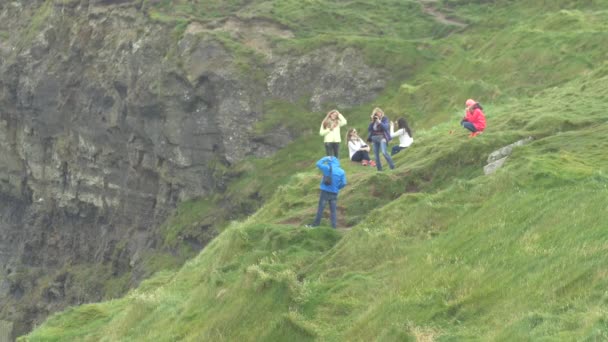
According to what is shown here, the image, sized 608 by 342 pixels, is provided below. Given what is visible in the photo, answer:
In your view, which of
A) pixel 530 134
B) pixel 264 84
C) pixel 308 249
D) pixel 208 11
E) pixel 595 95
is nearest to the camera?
pixel 308 249

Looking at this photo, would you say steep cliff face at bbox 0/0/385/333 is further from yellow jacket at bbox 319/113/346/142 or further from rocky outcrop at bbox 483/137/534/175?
rocky outcrop at bbox 483/137/534/175

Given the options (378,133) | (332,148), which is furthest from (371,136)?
(332,148)

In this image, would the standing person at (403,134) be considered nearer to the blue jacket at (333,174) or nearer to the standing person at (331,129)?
the standing person at (331,129)

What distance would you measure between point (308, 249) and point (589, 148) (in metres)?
6.78

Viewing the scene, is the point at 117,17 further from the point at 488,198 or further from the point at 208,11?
the point at 488,198

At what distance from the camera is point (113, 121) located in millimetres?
73438

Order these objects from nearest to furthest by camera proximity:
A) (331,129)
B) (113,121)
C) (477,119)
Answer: (477,119) < (331,129) < (113,121)

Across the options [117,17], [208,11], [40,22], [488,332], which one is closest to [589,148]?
[488,332]

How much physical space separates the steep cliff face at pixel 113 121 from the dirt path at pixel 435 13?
31.4ft

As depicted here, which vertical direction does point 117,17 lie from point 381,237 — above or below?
above

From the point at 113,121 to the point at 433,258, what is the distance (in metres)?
58.9

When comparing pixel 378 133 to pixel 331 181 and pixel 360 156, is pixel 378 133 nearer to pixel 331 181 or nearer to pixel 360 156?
pixel 360 156

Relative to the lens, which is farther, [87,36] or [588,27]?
[87,36]

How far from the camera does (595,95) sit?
28266mm
